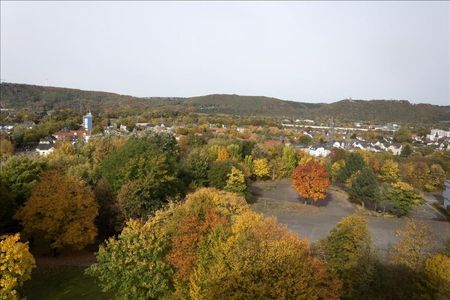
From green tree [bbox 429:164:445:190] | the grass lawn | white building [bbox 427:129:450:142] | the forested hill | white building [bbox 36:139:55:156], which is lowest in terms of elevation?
the grass lawn

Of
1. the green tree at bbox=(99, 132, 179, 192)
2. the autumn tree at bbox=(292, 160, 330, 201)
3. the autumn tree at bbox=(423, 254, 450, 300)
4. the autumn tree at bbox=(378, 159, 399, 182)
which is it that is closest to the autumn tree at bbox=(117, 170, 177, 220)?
the green tree at bbox=(99, 132, 179, 192)

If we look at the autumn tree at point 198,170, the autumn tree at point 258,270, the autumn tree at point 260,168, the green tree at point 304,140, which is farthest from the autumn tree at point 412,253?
the green tree at point 304,140

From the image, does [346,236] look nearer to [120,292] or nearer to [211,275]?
[211,275]

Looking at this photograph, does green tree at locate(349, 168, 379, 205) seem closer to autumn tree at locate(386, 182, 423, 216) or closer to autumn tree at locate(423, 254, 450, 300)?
autumn tree at locate(386, 182, 423, 216)

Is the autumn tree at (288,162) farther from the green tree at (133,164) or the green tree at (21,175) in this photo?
the green tree at (21,175)

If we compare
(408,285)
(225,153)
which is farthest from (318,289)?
(225,153)

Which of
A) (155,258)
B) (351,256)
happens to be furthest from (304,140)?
(155,258)
